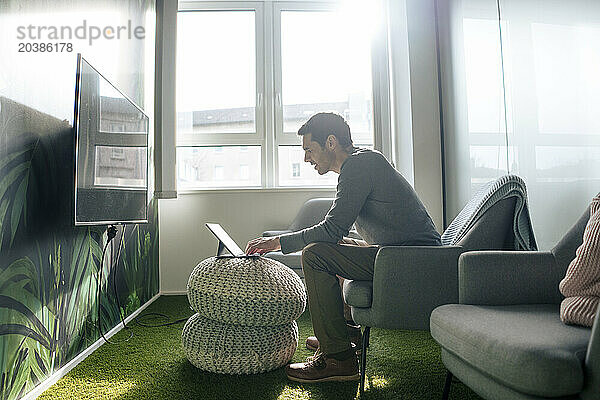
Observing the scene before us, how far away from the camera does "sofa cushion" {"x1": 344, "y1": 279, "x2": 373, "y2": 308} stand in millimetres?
1957

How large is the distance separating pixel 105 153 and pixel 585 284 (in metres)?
1.99

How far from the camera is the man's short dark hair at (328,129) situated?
229 cm

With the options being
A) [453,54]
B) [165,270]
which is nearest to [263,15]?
[453,54]

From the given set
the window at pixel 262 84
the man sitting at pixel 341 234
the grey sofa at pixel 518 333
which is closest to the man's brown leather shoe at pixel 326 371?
the man sitting at pixel 341 234

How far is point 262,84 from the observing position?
459 centimetres

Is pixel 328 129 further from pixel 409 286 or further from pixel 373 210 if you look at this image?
pixel 409 286

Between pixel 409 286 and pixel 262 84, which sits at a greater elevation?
pixel 262 84

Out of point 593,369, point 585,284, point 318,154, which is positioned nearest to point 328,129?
point 318,154

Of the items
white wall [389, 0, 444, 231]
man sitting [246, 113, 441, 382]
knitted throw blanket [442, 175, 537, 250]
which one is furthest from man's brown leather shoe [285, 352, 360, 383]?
white wall [389, 0, 444, 231]

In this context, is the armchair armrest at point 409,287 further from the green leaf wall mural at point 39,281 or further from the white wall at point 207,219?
the white wall at point 207,219

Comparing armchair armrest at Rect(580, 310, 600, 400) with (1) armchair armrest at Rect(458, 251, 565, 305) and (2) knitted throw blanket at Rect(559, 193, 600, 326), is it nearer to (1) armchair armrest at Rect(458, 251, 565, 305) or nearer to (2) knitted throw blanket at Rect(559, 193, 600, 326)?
(2) knitted throw blanket at Rect(559, 193, 600, 326)

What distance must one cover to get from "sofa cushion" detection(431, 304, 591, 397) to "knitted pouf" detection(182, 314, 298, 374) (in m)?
0.78

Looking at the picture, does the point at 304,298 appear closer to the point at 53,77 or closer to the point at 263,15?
the point at 53,77

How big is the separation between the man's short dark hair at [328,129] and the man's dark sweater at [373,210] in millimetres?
128
